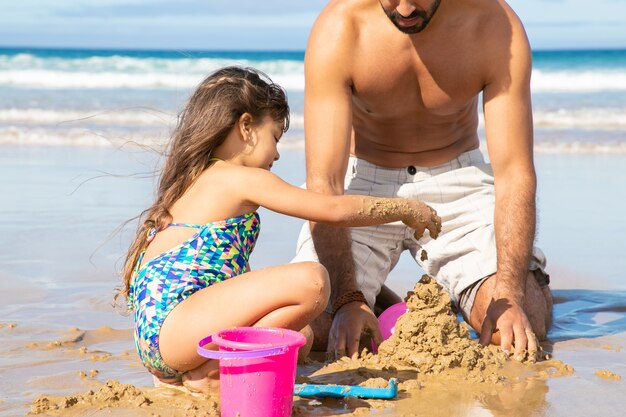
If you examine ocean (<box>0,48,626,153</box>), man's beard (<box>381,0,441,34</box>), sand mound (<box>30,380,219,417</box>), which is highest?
ocean (<box>0,48,626,153</box>)

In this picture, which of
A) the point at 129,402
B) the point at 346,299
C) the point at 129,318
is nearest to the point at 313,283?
the point at 129,402

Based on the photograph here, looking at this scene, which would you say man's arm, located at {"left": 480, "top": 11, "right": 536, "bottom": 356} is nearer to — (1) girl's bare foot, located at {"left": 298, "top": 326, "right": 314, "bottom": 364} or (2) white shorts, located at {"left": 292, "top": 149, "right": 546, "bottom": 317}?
(2) white shorts, located at {"left": 292, "top": 149, "right": 546, "bottom": 317}

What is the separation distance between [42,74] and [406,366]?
20753mm

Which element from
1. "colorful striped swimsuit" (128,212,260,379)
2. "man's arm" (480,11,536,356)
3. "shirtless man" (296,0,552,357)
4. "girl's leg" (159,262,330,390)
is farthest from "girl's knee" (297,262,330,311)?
"man's arm" (480,11,536,356)

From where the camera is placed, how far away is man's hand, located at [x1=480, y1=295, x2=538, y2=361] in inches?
148

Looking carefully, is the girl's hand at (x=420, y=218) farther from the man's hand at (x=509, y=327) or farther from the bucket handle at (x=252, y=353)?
the bucket handle at (x=252, y=353)

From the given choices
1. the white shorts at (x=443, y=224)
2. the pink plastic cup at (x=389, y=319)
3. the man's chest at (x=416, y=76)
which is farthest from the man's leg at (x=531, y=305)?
the man's chest at (x=416, y=76)

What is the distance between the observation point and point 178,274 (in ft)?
10.6

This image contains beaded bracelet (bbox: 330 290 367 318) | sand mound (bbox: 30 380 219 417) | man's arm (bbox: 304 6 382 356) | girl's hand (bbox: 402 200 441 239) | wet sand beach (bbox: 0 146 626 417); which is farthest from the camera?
man's arm (bbox: 304 6 382 356)

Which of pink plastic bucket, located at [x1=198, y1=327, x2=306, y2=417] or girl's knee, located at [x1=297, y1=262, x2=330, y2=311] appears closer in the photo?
pink plastic bucket, located at [x1=198, y1=327, x2=306, y2=417]

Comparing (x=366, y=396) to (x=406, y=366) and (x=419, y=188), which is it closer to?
(x=406, y=366)

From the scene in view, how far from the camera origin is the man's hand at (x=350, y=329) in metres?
3.72

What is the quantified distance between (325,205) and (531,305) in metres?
1.48

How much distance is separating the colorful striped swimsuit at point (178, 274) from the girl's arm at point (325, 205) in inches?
7.4
